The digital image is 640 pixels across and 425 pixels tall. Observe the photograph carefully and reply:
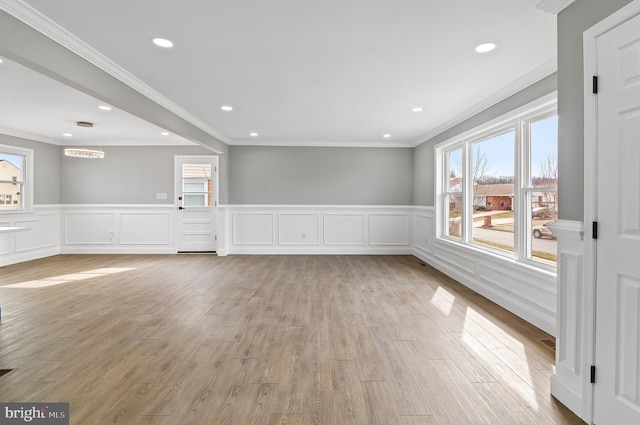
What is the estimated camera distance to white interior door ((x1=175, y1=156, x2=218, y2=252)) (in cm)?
717

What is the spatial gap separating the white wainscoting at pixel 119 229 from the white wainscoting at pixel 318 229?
5.11 feet

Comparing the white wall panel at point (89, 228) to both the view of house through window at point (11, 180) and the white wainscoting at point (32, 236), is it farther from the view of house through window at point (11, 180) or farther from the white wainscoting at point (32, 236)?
the view of house through window at point (11, 180)

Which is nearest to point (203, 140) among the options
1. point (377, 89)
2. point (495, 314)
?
point (377, 89)

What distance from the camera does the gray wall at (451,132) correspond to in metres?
3.06

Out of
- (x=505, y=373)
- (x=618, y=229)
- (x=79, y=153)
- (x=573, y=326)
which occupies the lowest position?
(x=505, y=373)

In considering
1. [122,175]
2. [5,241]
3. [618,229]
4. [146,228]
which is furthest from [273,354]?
[122,175]

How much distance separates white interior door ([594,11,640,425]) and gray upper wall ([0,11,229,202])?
11.8 feet

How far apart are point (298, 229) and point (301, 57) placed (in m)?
4.64

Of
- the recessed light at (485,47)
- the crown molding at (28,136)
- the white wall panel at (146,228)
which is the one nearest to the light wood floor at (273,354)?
the recessed light at (485,47)

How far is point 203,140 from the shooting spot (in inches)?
222

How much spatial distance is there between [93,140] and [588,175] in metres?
8.53

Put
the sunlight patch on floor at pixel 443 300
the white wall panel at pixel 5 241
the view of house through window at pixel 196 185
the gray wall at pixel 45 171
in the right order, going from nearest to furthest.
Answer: the sunlight patch on floor at pixel 443 300
the white wall panel at pixel 5 241
the gray wall at pixel 45 171
the view of house through window at pixel 196 185

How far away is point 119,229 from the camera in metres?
7.14

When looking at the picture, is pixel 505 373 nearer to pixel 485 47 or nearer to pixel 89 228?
pixel 485 47
